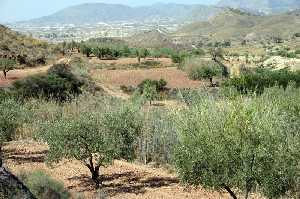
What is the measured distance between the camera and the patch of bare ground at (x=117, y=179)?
940 inches

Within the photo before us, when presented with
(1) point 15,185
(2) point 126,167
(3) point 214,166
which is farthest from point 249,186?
(2) point 126,167

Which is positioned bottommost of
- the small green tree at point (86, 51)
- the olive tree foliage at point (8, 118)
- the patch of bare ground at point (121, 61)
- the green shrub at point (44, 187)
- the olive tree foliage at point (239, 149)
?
the patch of bare ground at point (121, 61)

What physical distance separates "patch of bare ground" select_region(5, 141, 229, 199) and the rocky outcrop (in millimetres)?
13763

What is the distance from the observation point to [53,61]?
94562mm

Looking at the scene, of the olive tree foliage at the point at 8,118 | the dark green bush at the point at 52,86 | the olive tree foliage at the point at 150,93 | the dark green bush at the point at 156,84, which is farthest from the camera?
the dark green bush at the point at 156,84

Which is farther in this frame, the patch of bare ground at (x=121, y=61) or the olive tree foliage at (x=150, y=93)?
the patch of bare ground at (x=121, y=61)

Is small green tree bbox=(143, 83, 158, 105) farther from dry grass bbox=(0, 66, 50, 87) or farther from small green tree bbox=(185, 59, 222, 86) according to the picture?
dry grass bbox=(0, 66, 50, 87)

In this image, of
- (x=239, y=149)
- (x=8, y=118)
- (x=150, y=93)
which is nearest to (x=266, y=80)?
(x=150, y=93)

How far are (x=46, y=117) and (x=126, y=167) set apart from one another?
16.2 metres

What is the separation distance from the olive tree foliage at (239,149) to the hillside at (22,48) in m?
73.2

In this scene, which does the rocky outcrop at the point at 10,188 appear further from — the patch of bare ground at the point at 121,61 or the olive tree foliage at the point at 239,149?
the patch of bare ground at the point at 121,61

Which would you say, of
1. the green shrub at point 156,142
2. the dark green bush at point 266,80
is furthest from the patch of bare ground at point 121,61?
the green shrub at point 156,142

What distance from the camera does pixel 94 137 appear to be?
2383 centimetres

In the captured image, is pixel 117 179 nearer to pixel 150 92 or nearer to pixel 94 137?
pixel 94 137
